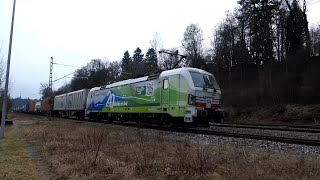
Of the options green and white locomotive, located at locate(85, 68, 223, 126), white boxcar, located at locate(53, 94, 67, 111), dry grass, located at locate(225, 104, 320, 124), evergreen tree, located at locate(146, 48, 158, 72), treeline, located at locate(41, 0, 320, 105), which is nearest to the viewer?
green and white locomotive, located at locate(85, 68, 223, 126)

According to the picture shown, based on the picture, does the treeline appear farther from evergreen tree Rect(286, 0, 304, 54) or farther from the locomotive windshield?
the locomotive windshield

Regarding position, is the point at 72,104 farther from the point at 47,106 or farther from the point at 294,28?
the point at 294,28

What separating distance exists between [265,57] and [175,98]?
3595 centimetres

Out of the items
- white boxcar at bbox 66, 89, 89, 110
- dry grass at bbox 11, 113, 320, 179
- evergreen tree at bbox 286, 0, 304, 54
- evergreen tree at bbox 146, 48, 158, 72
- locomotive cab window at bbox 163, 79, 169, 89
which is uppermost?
evergreen tree at bbox 146, 48, 158, 72

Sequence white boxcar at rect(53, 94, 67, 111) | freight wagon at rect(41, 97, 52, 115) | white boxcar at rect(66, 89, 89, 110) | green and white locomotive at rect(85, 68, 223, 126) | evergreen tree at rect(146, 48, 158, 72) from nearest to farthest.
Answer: green and white locomotive at rect(85, 68, 223, 126)
white boxcar at rect(66, 89, 89, 110)
freight wagon at rect(41, 97, 52, 115)
white boxcar at rect(53, 94, 67, 111)
evergreen tree at rect(146, 48, 158, 72)

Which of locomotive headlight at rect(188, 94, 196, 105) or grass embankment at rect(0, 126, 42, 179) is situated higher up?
locomotive headlight at rect(188, 94, 196, 105)

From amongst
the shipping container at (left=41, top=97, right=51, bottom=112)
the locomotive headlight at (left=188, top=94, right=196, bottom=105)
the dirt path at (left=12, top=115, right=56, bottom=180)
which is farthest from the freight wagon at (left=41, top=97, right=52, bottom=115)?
the dirt path at (left=12, top=115, right=56, bottom=180)

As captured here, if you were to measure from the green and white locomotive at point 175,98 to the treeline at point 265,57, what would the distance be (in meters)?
3.06

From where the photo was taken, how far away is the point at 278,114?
35.7m

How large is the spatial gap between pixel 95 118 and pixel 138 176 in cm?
2931

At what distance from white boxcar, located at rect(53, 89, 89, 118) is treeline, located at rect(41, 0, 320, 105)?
1069cm

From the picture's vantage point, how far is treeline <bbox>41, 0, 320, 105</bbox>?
121 feet

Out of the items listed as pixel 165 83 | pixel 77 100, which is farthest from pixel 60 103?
pixel 165 83

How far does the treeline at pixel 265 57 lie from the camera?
3678cm
